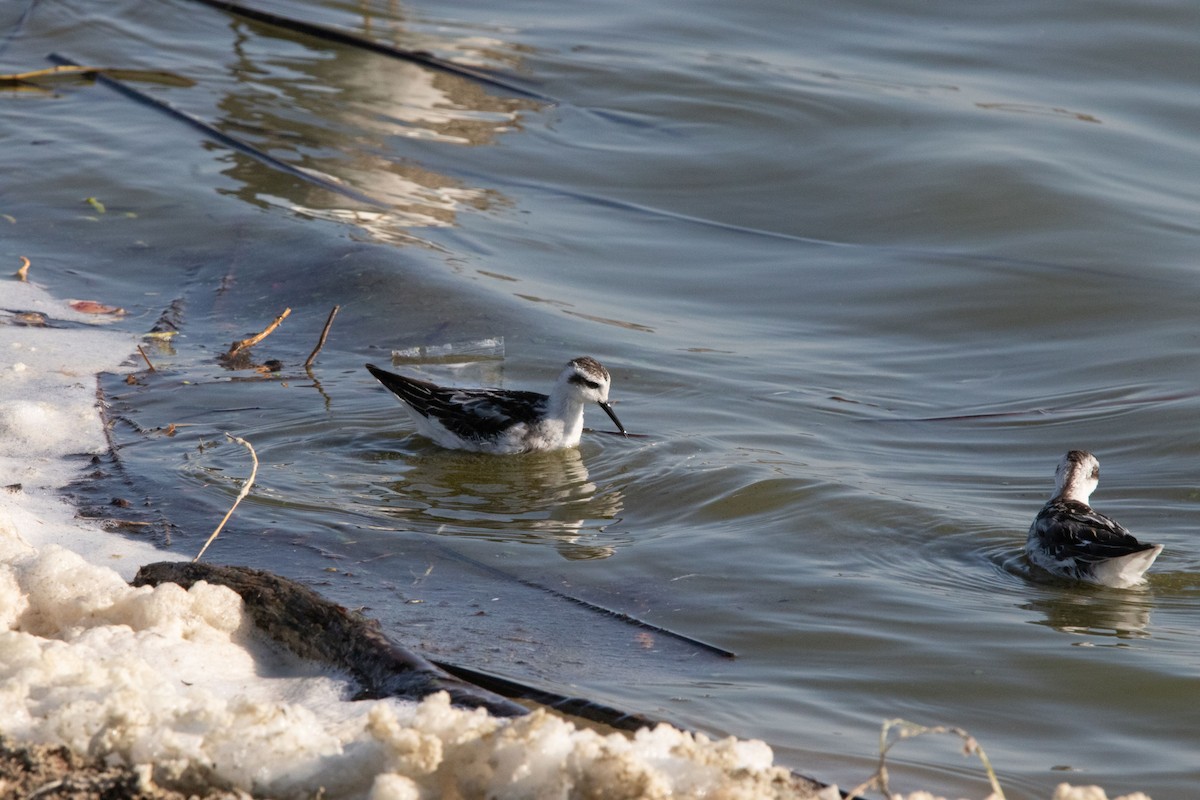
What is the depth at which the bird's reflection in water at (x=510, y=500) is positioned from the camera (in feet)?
23.4

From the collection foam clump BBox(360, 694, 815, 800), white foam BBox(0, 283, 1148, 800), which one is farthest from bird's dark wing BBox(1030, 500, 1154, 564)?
foam clump BBox(360, 694, 815, 800)

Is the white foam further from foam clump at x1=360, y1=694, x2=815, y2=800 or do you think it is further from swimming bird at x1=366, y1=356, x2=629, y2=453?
swimming bird at x1=366, y1=356, x2=629, y2=453

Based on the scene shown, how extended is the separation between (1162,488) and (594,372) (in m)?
3.18

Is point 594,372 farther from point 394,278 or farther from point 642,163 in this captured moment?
point 642,163

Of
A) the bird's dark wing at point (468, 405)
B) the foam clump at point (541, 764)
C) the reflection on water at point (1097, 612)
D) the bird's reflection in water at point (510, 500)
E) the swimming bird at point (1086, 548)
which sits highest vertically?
the foam clump at point (541, 764)

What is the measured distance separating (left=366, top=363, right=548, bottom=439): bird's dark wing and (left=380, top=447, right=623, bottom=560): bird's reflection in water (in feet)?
0.59

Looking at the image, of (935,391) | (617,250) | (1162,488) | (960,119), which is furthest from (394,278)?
(960,119)

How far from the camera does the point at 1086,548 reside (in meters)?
6.77

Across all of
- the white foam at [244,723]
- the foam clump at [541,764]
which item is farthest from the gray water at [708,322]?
the foam clump at [541,764]

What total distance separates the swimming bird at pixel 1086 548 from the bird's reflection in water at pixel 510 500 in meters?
2.02

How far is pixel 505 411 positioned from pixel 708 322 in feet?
8.08

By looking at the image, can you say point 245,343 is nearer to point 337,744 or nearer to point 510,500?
point 510,500

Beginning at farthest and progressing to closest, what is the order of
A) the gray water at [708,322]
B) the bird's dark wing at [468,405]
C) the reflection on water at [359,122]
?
the reflection on water at [359,122] < the bird's dark wing at [468,405] < the gray water at [708,322]

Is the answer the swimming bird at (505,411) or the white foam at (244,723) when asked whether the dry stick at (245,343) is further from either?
the white foam at (244,723)
